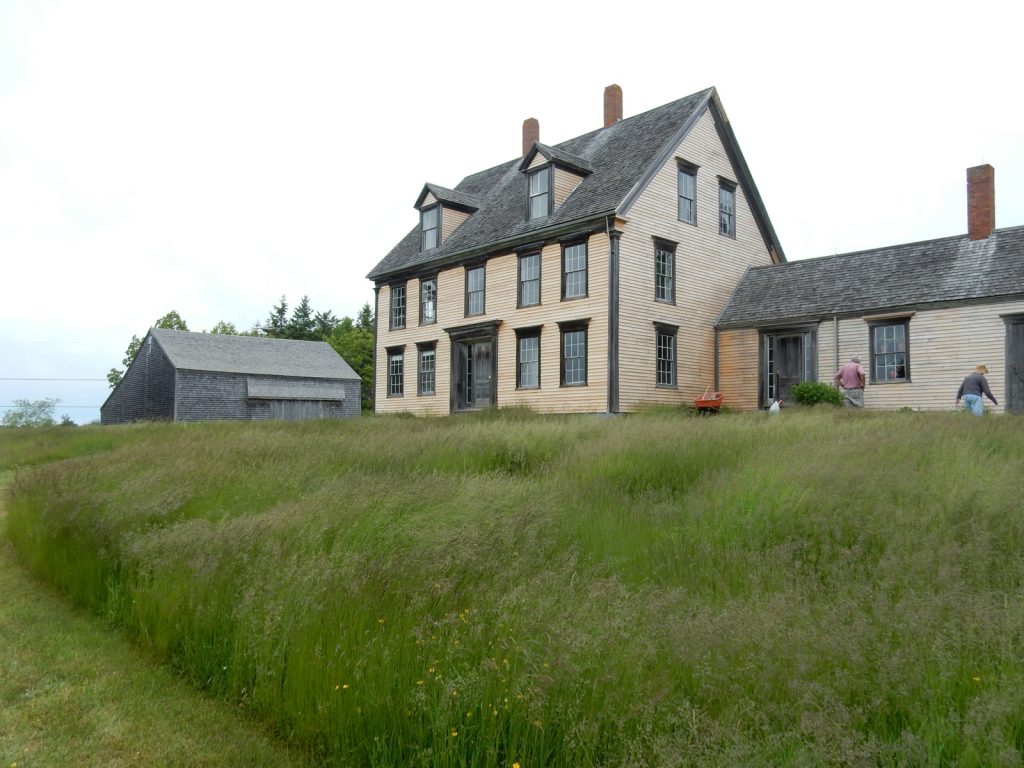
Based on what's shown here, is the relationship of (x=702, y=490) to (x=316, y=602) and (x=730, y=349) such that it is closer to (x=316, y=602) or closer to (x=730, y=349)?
(x=316, y=602)

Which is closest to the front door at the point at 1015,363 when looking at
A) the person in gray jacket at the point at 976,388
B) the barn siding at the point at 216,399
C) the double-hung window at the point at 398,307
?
the person in gray jacket at the point at 976,388

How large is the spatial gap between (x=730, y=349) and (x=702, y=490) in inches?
619

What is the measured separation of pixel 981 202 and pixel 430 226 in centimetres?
1686

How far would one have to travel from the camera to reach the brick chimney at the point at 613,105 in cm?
2520

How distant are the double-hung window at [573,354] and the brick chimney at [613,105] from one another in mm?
8814

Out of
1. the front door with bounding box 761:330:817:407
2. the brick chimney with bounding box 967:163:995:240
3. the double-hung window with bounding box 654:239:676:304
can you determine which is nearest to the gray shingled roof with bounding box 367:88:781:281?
the double-hung window with bounding box 654:239:676:304

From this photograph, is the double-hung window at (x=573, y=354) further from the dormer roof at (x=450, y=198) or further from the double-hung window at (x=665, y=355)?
the dormer roof at (x=450, y=198)

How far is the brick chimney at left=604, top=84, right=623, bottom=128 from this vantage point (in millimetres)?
25203

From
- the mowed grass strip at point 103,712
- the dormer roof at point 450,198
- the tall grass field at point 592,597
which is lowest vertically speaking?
the mowed grass strip at point 103,712

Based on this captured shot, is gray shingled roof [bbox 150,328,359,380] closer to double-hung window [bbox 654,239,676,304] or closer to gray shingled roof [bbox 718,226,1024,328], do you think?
double-hung window [bbox 654,239,676,304]

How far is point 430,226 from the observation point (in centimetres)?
2622

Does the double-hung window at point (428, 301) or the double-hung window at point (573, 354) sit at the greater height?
the double-hung window at point (428, 301)

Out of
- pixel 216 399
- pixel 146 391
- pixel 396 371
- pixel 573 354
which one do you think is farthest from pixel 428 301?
pixel 146 391

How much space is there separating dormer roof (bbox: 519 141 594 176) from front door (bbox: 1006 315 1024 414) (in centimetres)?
1176
